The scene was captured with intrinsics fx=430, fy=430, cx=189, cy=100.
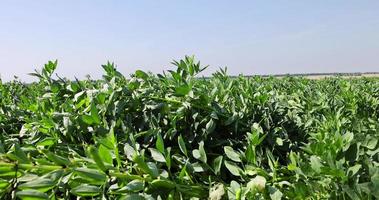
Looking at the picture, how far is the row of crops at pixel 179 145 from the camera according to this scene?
1.15m

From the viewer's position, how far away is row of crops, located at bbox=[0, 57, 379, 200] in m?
1.15

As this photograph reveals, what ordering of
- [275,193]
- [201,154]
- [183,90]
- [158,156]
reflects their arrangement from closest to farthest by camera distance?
[275,193] → [158,156] → [201,154] → [183,90]

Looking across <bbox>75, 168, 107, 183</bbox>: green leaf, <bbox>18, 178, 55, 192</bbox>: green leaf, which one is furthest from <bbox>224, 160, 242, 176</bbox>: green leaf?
<bbox>18, 178, 55, 192</bbox>: green leaf

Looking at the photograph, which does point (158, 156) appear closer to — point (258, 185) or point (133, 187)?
point (133, 187)

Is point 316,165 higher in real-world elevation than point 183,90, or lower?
lower

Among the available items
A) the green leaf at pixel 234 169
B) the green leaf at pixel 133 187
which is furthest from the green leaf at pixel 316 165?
the green leaf at pixel 133 187

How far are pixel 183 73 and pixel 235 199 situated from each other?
88cm

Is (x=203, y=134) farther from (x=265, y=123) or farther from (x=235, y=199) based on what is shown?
(x=235, y=199)

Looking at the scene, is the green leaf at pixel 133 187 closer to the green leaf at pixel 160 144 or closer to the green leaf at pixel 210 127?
the green leaf at pixel 160 144

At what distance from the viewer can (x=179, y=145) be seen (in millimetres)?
1419

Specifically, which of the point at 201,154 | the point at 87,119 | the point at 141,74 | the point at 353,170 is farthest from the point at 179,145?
the point at 141,74

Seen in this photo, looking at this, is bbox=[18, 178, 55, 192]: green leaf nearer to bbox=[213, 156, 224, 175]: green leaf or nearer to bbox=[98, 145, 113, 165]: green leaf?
bbox=[98, 145, 113, 165]: green leaf

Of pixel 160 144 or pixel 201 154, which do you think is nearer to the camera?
pixel 160 144

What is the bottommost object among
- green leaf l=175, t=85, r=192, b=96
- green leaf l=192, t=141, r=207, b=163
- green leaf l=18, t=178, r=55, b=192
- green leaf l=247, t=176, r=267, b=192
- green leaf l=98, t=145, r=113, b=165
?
green leaf l=247, t=176, r=267, b=192
